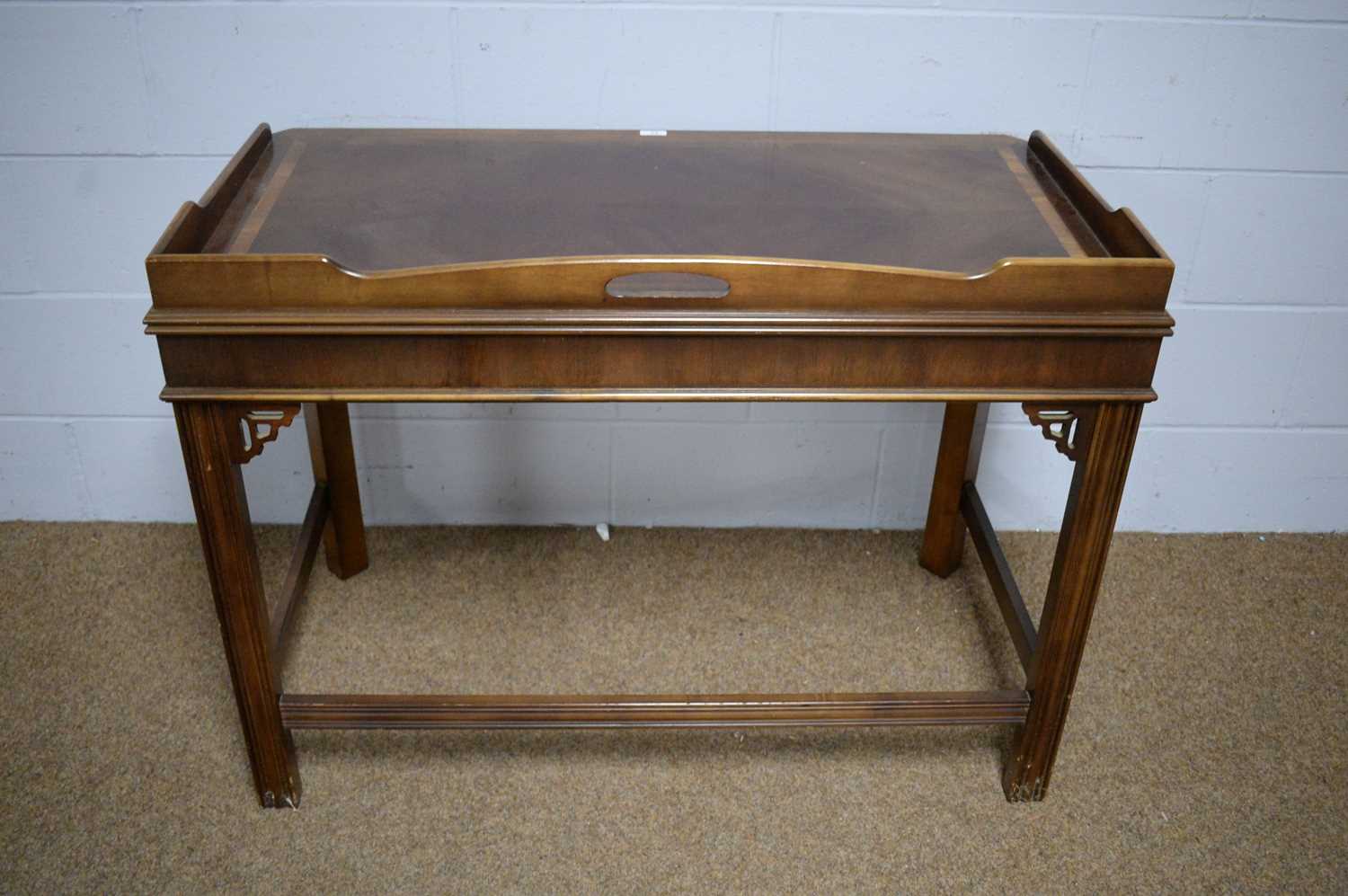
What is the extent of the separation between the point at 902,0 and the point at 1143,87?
437 millimetres

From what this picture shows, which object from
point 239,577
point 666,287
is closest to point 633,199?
point 666,287

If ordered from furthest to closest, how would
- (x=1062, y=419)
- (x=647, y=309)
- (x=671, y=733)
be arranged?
(x=671, y=733) < (x=1062, y=419) < (x=647, y=309)

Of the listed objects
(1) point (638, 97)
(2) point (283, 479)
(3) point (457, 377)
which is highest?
(1) point (638, 97)

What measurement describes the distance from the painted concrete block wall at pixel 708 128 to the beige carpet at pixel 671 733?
11cm

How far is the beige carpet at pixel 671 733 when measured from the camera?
5.73 feet

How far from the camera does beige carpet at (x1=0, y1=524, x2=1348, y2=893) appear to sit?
1.75m

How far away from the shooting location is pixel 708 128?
2.03 metres

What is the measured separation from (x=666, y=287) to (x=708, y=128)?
2.27 ft

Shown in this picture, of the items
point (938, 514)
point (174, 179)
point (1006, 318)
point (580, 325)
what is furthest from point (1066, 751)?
point (174, 179)

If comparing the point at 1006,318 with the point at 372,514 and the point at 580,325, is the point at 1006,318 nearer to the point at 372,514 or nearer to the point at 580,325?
the point at 580,325

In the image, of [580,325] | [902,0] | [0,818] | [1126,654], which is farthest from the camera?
[1126,654]

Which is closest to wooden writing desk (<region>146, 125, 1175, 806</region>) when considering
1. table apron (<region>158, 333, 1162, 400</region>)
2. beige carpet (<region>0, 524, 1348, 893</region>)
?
table apron (<region>158, 333, 1162, 400</region>)

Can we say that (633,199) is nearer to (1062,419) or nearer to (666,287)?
(666,287)

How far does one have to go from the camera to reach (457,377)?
1443 mm
